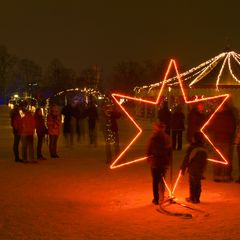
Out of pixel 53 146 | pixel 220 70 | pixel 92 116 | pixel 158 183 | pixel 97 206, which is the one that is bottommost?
pixel 97 206

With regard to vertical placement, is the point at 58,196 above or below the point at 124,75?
below

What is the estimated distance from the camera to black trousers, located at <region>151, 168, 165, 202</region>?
9.89 m

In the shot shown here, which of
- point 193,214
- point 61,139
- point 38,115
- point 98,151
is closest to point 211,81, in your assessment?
point 61,139

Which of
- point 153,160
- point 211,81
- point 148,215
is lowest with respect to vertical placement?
point 148,215

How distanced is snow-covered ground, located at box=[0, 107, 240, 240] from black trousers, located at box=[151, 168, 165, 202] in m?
0.24

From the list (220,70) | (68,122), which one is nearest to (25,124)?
(68,122)

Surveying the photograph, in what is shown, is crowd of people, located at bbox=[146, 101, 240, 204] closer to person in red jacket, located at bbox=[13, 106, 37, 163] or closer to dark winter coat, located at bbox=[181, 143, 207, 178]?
dark winter coat, located at bbox=[181, 143, 207, 178]

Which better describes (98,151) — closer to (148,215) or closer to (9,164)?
(9,164)

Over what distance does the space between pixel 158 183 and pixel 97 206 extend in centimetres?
112

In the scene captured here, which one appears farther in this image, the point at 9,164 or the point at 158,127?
the point at 9,164

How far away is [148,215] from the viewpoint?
9.07 metres

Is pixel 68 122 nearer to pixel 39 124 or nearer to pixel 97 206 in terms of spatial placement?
pixel 39 124

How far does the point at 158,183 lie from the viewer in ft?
32.6

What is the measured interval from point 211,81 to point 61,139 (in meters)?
12.8
